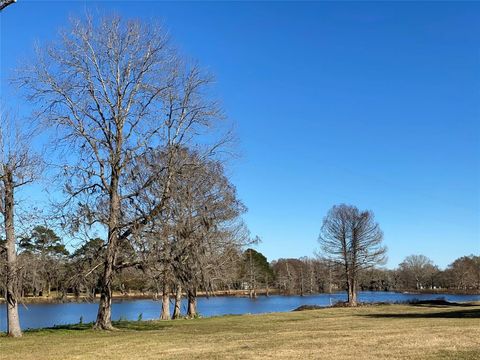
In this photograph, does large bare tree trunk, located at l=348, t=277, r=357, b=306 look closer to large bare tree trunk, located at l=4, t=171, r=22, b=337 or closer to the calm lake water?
the calm lake water

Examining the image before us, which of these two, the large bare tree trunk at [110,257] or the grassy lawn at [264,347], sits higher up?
the large bare tree trunk at [110,257]

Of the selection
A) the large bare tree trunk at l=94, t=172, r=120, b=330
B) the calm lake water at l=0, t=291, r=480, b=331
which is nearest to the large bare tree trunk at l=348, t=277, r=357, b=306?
the calm lake water at l=0, t=291, r=480, b=331

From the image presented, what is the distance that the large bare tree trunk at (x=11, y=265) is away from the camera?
18.7 m

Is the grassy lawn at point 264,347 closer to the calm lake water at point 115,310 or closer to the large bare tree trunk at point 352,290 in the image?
the calm lake water at point 115,310

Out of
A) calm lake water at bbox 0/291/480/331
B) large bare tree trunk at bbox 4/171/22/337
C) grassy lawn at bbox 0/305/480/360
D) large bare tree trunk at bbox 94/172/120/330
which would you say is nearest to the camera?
grassy lawn at bbox 0/305/480/360

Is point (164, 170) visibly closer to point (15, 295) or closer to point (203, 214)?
point (203, 214)

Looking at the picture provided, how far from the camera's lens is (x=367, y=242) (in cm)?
5669

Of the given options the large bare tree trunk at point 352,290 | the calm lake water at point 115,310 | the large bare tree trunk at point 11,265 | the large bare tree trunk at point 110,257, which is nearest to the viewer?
the large bare tree trunk at point 11,265

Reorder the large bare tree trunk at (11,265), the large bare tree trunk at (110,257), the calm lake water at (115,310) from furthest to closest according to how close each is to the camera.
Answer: the calm lake water at (115,310) < the large bare tree trunk at (110,257) < the large bare tree trunk at (11,265)

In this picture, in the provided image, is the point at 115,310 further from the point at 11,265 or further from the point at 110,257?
the point at 110,257

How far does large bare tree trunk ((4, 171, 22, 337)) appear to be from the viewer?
61.3 feet

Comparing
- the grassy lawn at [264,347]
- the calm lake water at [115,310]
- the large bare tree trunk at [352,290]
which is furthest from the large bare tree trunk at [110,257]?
the large bare tree trunk at [352,290]

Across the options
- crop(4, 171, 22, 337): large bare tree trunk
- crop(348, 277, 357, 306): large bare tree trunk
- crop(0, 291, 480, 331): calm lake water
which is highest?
crop(4, 171, 22, 337): large bare tree trunk

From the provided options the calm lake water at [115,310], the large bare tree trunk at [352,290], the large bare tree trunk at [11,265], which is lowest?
the calm lake water at [115,310]
